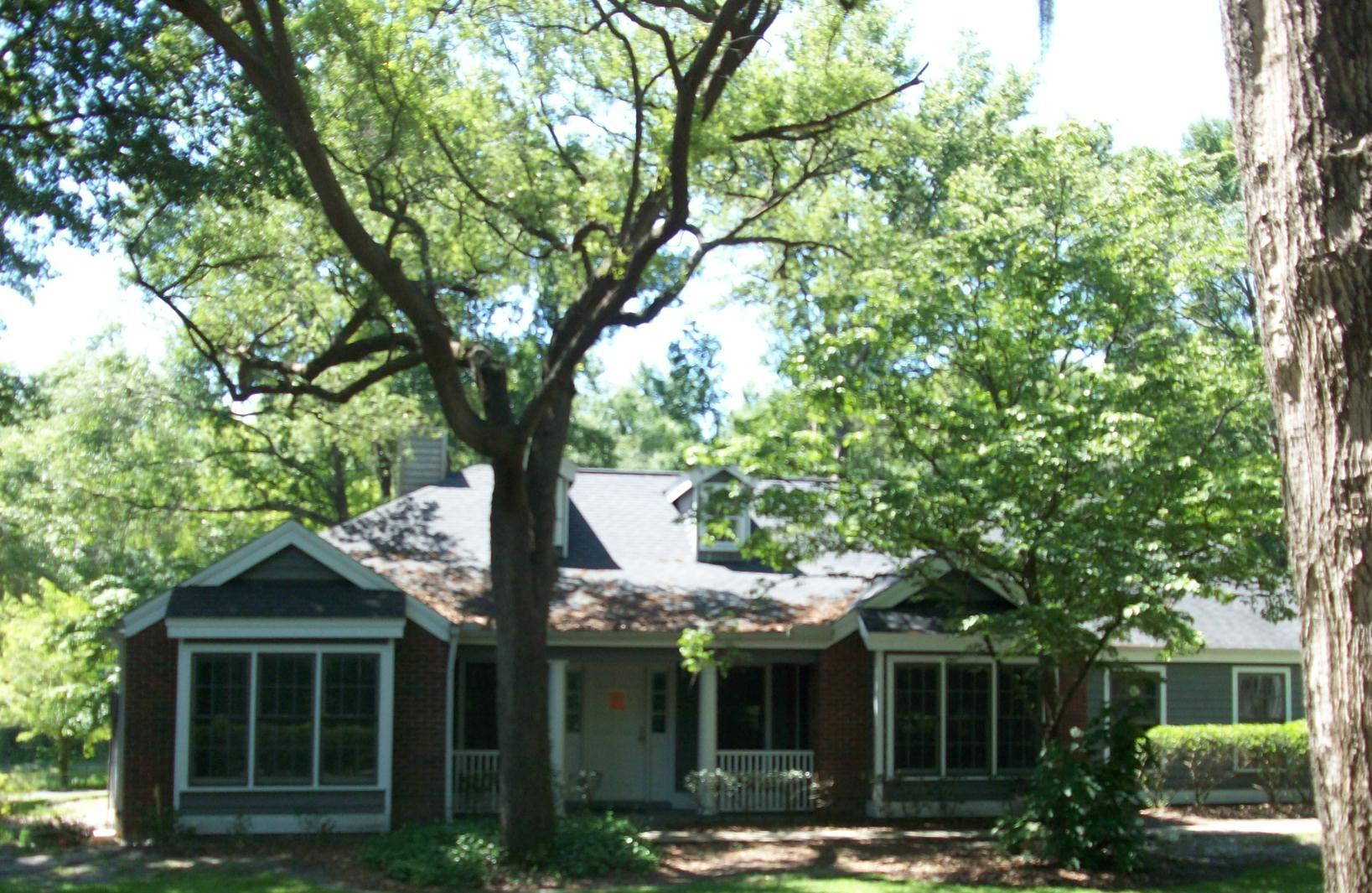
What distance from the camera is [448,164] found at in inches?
724

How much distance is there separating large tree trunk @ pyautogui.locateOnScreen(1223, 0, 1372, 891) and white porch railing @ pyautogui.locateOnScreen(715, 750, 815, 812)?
15.8 m

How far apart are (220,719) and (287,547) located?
7.76ft

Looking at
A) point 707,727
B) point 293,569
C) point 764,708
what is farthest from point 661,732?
point 293,569

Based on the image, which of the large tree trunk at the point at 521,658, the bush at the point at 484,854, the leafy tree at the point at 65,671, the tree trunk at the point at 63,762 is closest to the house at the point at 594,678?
the bush at the point at 484,854

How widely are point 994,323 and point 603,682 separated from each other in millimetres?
8572

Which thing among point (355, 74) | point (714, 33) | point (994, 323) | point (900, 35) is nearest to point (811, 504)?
point (994, 323)

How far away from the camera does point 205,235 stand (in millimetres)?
16781

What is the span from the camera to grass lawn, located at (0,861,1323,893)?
44.7 ft

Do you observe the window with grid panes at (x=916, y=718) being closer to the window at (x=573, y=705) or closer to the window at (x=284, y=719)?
the window at (x=573, y=705)

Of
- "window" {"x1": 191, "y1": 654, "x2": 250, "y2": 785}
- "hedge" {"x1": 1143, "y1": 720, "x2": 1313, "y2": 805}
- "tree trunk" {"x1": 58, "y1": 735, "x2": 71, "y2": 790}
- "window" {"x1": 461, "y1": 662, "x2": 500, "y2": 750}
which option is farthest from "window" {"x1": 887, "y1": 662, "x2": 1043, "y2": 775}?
"tree trunk" {"x1": 58, "y1": 735, "x2": 71, "y2": 790}

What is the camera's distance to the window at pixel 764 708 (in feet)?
69.3

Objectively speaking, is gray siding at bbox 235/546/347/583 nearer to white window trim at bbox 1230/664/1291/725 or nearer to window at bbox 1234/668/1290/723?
Answer: white window trim at bbox 1230/664/1291/725

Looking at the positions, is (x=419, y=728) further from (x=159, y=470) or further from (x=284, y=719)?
(x=159, y=470)

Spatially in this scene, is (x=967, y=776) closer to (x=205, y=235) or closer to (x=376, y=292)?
(x=376, y=292)
